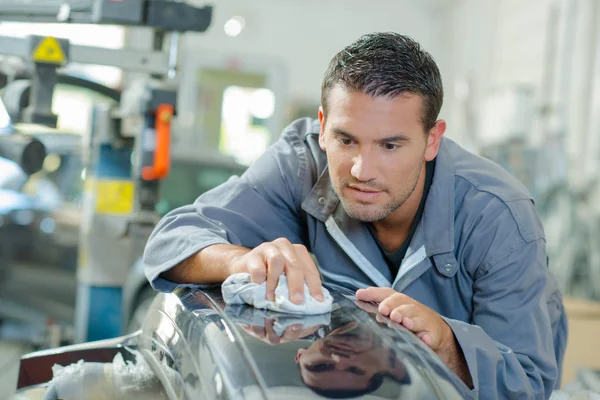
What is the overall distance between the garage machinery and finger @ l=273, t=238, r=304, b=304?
202 cm

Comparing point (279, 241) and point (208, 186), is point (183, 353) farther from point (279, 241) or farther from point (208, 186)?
point (208, 186)

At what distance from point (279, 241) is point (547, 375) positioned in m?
0.62

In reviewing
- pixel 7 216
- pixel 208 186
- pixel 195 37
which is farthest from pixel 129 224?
pixel 195 37

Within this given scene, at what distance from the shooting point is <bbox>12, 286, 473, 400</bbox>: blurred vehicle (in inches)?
43.5

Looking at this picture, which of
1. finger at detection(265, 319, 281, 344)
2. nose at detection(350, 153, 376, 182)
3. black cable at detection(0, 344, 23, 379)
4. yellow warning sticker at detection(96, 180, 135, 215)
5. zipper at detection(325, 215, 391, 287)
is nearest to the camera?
finger at detection(265, 319, 281, 344)

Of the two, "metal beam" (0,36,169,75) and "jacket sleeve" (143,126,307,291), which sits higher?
"metal beam" (0,36,169,75)

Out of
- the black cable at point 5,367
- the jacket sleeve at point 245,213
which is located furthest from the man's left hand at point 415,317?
the black cable at point 5,367

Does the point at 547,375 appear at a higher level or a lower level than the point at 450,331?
lower

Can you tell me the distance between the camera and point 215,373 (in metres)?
1.14

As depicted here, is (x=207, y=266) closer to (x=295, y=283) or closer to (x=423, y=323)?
(x=295, y=283)

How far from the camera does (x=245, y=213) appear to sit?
80.1 inches

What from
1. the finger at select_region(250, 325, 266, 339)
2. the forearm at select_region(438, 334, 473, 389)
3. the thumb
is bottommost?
the forearm at select_region(438, 334, 473, 389)

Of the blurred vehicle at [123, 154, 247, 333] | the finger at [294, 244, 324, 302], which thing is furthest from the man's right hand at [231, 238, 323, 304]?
the blurred vehicle at [123, 154, 247, 333]

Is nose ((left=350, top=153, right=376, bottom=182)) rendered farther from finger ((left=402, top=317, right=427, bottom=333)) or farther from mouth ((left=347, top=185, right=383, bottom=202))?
finger ((left=402, top=317, right=427, bottom=333))
